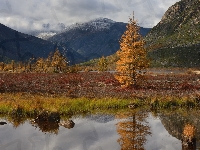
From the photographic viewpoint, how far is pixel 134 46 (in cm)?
4397

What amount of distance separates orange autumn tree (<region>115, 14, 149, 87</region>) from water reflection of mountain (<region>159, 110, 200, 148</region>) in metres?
16.6

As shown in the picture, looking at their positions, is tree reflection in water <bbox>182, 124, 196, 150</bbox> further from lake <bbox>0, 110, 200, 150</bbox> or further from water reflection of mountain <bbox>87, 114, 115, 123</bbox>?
water reflection of mountain <bbox>87, 114, 115, 123</bbox>

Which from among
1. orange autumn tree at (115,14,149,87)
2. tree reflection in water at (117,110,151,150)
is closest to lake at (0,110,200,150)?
tree reflection in water at (117,110,151,150)

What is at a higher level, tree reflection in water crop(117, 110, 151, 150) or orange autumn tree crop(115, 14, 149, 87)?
orange autumn tree crop(115, 14, 149, 87)

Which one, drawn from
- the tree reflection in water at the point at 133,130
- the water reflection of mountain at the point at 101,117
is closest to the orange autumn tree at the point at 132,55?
the tree reflection in water at the point at 133,130

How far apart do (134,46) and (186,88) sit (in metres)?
10.4

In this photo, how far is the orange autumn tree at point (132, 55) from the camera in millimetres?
43791

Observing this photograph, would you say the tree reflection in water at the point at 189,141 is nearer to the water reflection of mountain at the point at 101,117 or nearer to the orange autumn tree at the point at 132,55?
the water reflection of mountain at the point at 101,117

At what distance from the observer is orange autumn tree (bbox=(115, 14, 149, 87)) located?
4379 centimetres

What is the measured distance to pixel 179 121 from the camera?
23969 millimetres

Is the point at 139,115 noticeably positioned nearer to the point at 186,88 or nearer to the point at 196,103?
the point at 196,103

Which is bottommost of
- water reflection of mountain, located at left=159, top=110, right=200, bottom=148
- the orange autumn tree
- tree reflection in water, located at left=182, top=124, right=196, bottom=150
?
water reflection of mountain, located at left=159, top=110, right=200, bottom=148

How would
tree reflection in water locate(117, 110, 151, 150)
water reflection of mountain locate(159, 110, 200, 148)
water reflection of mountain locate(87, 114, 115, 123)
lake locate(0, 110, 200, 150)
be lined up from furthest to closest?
water reflection of mountain locate(87, 114, 115, 123) → water reflection of mountain locate(159, 110, 200, 148) → tree reflection in water locate(117, 110, 151, 150) → lake locate(0, 110, 200, 150)

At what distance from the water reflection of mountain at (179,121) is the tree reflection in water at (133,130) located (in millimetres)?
1676
